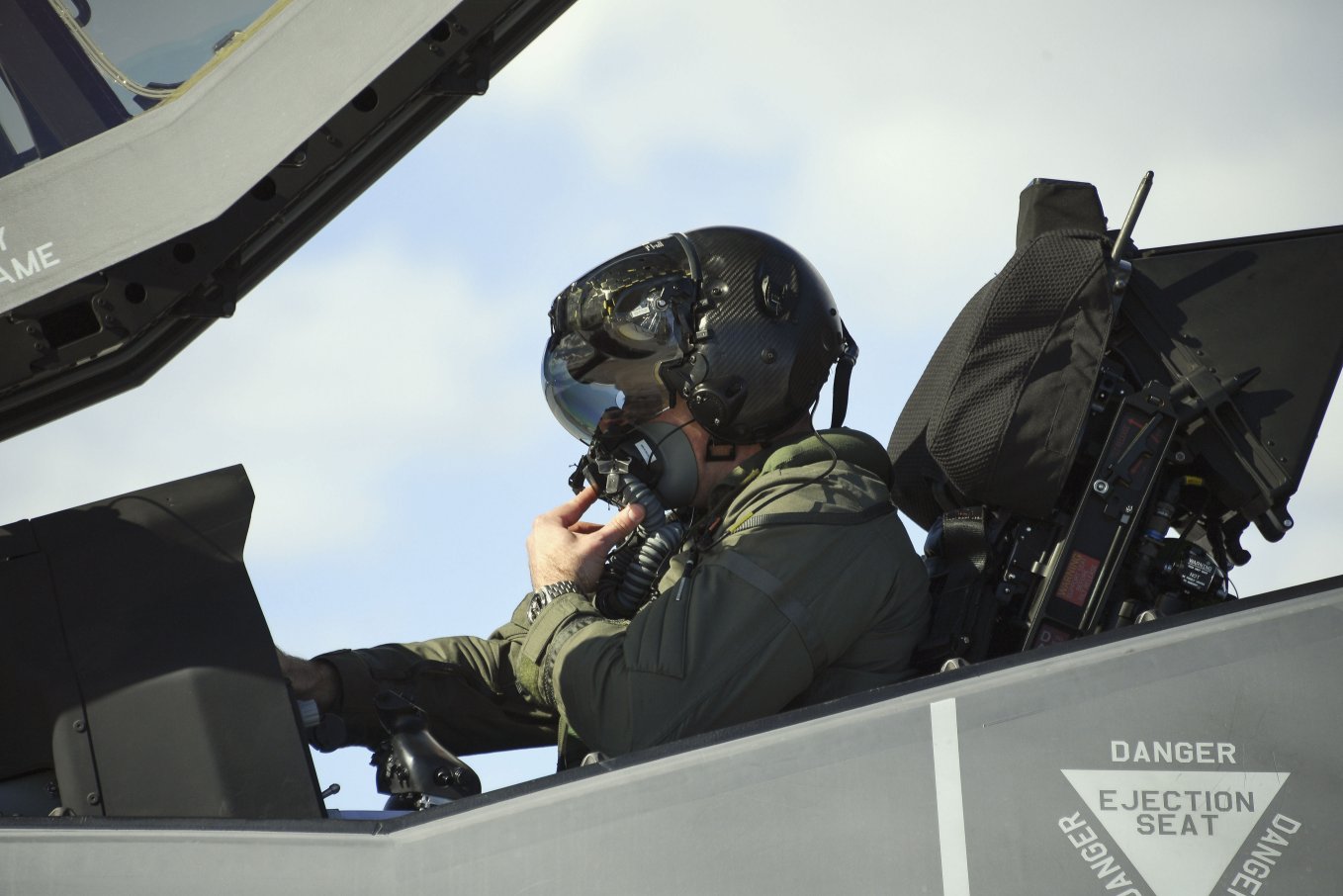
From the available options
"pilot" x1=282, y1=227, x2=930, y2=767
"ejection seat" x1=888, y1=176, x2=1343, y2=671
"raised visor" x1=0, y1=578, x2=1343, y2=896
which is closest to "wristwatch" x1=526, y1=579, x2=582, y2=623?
"pilot" x1=282, y1=227, x2=930, y2=767

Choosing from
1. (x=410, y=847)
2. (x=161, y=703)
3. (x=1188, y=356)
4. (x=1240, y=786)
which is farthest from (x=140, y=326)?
(x=1188, y=356)

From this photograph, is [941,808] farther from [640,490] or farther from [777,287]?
[777,287]

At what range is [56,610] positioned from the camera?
1.85 metres

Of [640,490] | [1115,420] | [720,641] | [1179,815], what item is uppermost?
[640,490]

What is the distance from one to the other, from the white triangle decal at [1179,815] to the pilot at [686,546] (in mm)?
597

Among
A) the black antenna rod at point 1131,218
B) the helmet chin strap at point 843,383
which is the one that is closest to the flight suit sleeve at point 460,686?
the helmet chin strap at point 843,383

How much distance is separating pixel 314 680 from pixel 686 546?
28.7 inches

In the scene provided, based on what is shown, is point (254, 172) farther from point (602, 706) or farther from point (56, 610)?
point (602, 706)

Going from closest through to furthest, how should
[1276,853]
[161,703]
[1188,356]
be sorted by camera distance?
[1276,853] < [161,703] < [1188,356]

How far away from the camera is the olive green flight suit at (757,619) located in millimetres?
2094

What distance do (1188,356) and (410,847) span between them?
4.88 feet

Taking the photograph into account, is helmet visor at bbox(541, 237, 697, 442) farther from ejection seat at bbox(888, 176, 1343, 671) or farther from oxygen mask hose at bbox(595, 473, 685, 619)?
ejection seat at bbox(888, 176, 1343, 671)

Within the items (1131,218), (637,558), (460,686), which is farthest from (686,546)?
(1131,218)

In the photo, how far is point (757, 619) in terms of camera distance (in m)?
2.13
